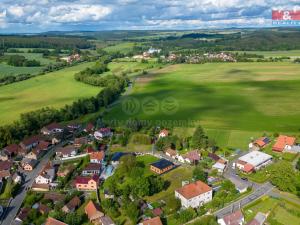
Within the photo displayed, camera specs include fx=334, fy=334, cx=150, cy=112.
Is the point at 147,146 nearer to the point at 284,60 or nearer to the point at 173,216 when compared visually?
the point at 173,216

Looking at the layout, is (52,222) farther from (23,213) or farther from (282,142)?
(282,142)

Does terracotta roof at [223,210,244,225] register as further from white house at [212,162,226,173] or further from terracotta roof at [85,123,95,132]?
terracotta roof at [85,123,95,132]

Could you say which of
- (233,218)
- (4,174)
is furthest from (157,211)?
(4,174)

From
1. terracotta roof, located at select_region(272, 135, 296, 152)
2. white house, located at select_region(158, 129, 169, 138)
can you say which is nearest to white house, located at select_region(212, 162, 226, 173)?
terracotta roof, located at select_region(272, 135, 296, 152)

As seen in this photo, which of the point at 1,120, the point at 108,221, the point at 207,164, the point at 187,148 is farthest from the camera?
the point at 1,120

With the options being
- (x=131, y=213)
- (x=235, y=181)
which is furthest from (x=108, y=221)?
(x=235, y=181)

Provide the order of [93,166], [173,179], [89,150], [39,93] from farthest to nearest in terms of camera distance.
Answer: [39,93] < [89,150] < [93,166] < [173,179]
